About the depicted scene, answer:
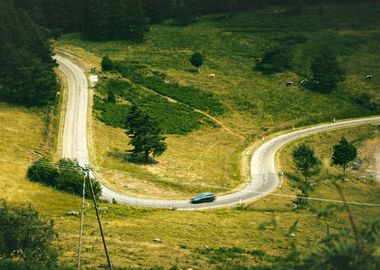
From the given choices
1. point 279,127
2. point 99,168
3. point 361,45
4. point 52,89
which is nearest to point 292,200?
point 99,168

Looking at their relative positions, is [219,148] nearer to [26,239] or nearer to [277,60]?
[277,60]

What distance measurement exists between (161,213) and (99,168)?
15.6m

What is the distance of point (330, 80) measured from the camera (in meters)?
110

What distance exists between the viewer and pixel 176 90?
107250mm

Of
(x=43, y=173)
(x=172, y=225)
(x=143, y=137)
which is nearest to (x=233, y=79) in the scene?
(x=143, y=137)

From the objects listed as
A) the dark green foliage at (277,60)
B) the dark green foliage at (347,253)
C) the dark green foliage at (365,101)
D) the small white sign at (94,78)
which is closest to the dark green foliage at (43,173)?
the small white sign at (94,78)

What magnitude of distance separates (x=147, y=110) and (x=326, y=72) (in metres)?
40.7

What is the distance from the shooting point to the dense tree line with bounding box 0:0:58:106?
84.9 m

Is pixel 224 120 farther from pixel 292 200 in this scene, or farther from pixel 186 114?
pixel 292 200

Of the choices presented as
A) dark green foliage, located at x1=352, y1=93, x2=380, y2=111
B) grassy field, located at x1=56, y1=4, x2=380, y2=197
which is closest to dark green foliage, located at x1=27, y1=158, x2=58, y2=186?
grassy field, located at x1=56, y1=4, x2=380, y2=197

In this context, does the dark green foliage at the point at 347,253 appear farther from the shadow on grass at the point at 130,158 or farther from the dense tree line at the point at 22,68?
the dense tree line at the point at 22,68

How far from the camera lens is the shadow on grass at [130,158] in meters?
75.7

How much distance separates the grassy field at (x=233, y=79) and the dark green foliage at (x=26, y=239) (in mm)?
31007

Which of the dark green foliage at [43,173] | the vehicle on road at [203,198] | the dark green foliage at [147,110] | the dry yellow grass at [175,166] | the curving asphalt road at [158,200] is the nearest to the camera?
the dark green foliage at [43,173]
